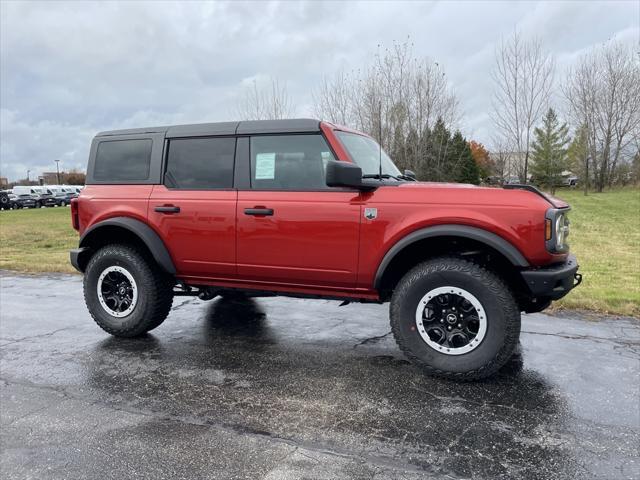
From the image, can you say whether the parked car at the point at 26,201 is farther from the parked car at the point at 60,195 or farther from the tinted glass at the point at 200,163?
the tinted glass at the point at 200,163

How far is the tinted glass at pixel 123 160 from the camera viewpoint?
4838mm

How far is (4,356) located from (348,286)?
310 centimetres

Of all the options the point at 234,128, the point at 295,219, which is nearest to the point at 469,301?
the point at 295,219

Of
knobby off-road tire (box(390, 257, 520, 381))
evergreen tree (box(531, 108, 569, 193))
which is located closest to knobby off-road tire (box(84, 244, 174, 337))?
knobby off-road tire (box(390, 257, 520, 381))

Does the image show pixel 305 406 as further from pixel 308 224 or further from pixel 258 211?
pixel 258 211

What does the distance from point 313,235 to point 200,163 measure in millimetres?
1380

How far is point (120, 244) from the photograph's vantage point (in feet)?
16.3

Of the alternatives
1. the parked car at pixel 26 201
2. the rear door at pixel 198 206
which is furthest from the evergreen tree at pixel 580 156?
the parked car at pixel 26 201

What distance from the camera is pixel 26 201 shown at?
45188 mm

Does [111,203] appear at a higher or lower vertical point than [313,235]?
higher

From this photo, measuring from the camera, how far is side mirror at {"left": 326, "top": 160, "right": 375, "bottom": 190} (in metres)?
3.66

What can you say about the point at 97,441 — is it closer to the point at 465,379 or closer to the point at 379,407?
the point at 379,407

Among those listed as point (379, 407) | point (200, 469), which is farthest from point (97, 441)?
point (379, 407)

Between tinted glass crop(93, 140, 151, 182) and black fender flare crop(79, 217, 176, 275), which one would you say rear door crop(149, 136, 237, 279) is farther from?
tinted glass crop(93, 140, 151, 182)
